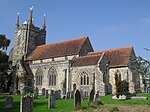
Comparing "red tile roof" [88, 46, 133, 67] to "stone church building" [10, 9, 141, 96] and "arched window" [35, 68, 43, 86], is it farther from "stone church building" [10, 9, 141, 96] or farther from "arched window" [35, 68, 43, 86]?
"arched window" [35, 68, 43, 86]

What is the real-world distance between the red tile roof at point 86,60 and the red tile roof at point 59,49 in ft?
7.11

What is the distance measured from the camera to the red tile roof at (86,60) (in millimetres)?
31678

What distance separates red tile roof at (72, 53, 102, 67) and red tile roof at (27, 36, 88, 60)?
85.3 inches

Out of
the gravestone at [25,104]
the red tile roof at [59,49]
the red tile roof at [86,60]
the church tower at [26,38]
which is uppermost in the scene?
the church tower at [26,38]

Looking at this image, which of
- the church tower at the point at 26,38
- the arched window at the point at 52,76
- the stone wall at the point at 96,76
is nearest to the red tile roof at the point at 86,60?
the stone wall at the point at 96,76

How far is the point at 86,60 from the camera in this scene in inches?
1297

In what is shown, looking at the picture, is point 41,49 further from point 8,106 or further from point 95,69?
point 8,106

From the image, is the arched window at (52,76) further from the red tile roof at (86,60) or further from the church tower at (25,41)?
the church tower at (25,41)

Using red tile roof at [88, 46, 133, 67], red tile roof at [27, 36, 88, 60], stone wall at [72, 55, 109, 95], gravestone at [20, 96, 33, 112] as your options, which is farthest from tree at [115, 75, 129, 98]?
gravestone at [20, 96, 33, 112]

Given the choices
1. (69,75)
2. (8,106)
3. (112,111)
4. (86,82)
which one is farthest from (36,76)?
(112,111)

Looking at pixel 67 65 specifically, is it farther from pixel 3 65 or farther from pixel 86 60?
pixel 3 65

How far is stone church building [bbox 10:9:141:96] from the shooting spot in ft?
103

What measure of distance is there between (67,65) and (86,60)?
3584mm

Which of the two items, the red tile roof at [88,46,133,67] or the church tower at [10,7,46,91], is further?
the church tower at [10,7,46,91]
